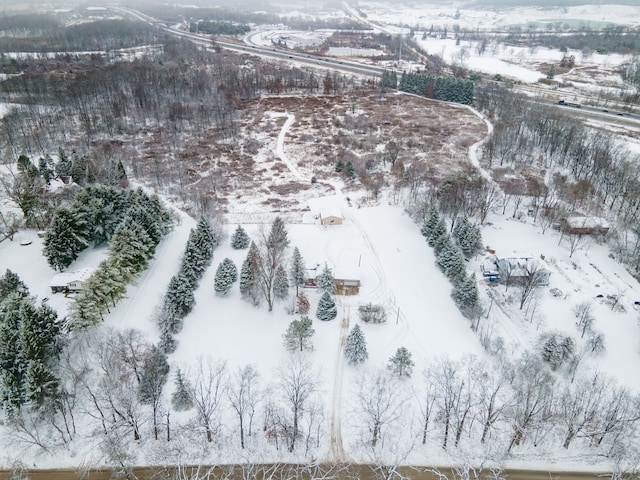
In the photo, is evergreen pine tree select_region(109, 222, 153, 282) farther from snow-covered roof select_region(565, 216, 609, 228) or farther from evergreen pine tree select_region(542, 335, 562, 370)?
snow-covered roof select_region(565, 216, 609, 228)

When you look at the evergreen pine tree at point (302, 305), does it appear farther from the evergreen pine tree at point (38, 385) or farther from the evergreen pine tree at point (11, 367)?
the evergreen pine tree at point (11, 367)

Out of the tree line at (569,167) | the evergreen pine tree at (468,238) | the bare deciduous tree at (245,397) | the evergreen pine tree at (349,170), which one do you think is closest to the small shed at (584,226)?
the tree line at (569,167)

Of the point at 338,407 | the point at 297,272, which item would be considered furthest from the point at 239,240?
the point at 338,407

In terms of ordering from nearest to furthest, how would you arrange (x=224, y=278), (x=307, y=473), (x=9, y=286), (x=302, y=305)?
(x=307, y=473)
(x=9, y=286)
(x=302, y=305)
(x=224, y=278)

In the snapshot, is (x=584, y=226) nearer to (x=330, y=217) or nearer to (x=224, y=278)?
(x=330, y=217)

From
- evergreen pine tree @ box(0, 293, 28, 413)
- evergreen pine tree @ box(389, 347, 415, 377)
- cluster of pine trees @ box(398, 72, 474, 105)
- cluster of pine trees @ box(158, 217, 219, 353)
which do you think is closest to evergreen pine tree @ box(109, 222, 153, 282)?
cluster of pine trees @ box(158, 217, 219, 353)

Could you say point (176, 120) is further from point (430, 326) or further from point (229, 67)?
point (430, 326)
